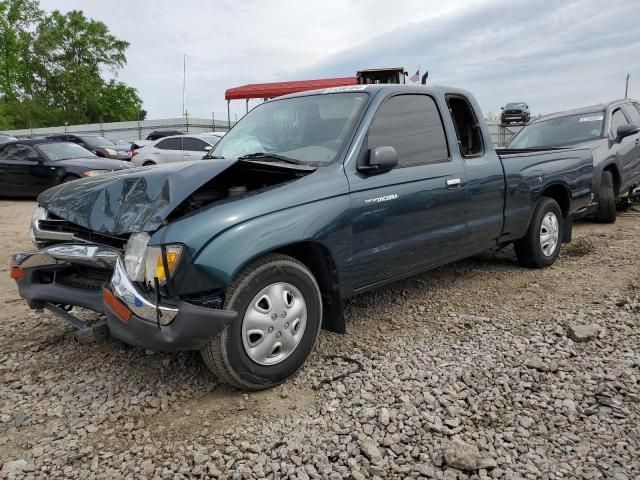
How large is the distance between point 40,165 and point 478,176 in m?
9.93

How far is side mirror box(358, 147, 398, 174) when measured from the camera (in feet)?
10.8

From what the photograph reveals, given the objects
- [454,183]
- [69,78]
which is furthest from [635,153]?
[69,78]

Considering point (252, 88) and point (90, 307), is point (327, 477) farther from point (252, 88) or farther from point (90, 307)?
point (252, 88)

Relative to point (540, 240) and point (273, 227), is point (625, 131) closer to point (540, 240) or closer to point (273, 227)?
point (540, 240)

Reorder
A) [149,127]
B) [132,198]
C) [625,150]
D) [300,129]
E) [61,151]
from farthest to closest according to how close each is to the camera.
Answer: [149,127] < [61,151] < [625,150] < [300,129] < [132,198]

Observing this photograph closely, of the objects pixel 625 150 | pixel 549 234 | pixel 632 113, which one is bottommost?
pixel 549 234

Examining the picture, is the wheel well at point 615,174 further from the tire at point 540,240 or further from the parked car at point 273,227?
the parked car at point 273,227

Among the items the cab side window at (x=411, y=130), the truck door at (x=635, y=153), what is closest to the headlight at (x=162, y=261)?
the cab side window at (x=411, y=130)

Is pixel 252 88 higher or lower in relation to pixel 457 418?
higher

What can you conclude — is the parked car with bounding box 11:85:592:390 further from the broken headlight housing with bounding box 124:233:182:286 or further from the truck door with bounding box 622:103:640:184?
the truck door with bounding box 622:103:640:184

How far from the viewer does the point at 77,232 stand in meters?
3.11

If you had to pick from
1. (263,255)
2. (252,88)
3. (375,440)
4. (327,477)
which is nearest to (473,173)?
(263,255)

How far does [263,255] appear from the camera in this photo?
279 cm

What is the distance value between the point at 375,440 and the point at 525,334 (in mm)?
1721
